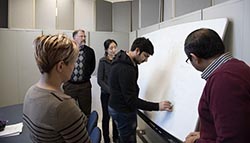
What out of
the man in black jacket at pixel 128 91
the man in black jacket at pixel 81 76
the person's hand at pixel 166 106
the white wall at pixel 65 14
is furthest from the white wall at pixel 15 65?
the person's hand at pixel 166 106

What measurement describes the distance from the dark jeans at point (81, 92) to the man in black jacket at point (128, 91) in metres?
1.02

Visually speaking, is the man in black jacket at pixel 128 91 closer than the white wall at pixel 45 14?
Yes

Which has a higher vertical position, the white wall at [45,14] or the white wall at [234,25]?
the white wall at [45,14]

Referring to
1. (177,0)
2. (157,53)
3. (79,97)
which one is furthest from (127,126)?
(177,0)

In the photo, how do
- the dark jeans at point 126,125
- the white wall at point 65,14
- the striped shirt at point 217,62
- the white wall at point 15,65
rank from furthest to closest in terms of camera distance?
the white wall at point 65,14 → the white wall at point 15,65 → the dark jeans at point 126,125 → the striped shirt at point 217,62

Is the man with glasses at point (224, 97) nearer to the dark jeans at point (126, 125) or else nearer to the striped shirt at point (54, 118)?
the striped shirt at point (54, 118)

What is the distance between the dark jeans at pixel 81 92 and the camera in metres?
3.20

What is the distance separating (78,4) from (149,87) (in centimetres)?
284

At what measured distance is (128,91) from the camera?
2.12 m

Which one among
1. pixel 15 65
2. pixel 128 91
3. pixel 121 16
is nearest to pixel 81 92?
pixel 128 91

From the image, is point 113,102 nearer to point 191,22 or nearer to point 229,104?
point 191,22

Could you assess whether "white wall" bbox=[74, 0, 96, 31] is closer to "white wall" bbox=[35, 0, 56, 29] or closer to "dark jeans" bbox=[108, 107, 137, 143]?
"white wall" bbox=[35, 0, 56, 29]

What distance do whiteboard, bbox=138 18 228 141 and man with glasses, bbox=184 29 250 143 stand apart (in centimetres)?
56

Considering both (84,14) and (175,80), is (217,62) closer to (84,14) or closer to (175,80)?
→ (175,80)
